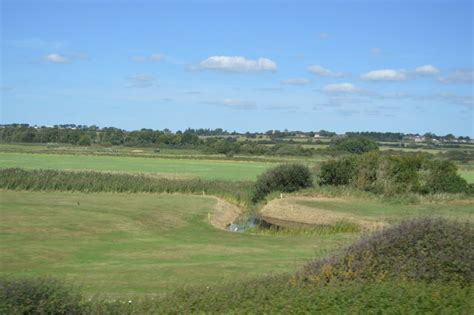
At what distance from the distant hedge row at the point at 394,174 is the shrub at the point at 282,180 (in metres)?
4.82

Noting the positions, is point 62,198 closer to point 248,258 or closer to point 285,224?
point 285,224

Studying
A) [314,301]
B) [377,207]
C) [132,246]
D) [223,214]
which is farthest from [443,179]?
[314,301]

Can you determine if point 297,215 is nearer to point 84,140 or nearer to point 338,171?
point 338,171

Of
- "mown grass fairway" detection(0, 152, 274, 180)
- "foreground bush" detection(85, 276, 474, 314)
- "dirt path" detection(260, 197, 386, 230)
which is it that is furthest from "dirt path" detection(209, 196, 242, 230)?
"foreground bush" detection(85, 276, 474, 314)

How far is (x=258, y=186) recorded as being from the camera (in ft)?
234

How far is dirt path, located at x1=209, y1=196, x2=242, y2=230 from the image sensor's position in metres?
50.1

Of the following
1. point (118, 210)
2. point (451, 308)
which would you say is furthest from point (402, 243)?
point (118, 210)

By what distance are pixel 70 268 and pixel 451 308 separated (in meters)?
17.1

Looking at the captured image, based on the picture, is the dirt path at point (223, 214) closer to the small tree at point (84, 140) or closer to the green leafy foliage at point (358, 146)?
the green leafy foliage at point (358, 146)

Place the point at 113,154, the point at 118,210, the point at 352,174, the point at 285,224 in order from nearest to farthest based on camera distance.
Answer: the point at 118,210 → the point at 285,224 → the point at 352,174 → the point at 113,154

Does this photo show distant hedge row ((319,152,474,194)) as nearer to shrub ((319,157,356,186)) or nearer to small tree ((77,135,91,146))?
shrub ((319,157,356,186))

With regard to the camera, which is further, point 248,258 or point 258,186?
point 258,186

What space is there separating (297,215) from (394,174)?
70.6 feet

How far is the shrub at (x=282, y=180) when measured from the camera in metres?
70.8
